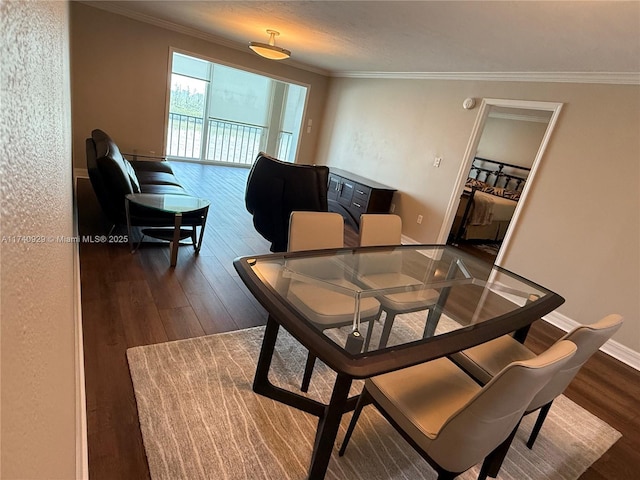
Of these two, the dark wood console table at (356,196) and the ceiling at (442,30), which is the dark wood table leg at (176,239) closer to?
the ceiling at (442,30)

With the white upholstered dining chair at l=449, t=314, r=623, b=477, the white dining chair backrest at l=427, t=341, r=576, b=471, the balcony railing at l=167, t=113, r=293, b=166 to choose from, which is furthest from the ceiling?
the balcony railing at l=167, t=113, r=293, b=166

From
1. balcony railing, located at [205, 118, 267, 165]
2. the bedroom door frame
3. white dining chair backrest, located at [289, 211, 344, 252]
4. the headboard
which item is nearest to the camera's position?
white dining chair backrest, located at [289, 211, 344, 252]

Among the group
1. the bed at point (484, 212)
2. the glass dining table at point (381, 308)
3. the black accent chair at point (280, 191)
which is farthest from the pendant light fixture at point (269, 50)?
the bed at point (484, 212)

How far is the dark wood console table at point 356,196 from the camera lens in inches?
195

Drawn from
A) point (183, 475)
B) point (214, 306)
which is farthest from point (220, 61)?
point (183, 475)

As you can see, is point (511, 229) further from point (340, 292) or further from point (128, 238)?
point (128, 238)

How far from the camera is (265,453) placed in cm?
158

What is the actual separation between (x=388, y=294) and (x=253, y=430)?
95 centimetres

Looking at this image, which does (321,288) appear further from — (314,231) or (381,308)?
(314,231)

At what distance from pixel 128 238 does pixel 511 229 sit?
380cm

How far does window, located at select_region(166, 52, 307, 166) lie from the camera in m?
7.17

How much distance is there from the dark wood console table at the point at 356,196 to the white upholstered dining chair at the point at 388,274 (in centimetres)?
238

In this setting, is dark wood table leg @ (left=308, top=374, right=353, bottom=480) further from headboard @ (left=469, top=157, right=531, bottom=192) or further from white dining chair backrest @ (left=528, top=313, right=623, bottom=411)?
headboard @ (left=469, top=157, right=531, bottom=192)

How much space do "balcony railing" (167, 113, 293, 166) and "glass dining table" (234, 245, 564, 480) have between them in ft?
20.2
